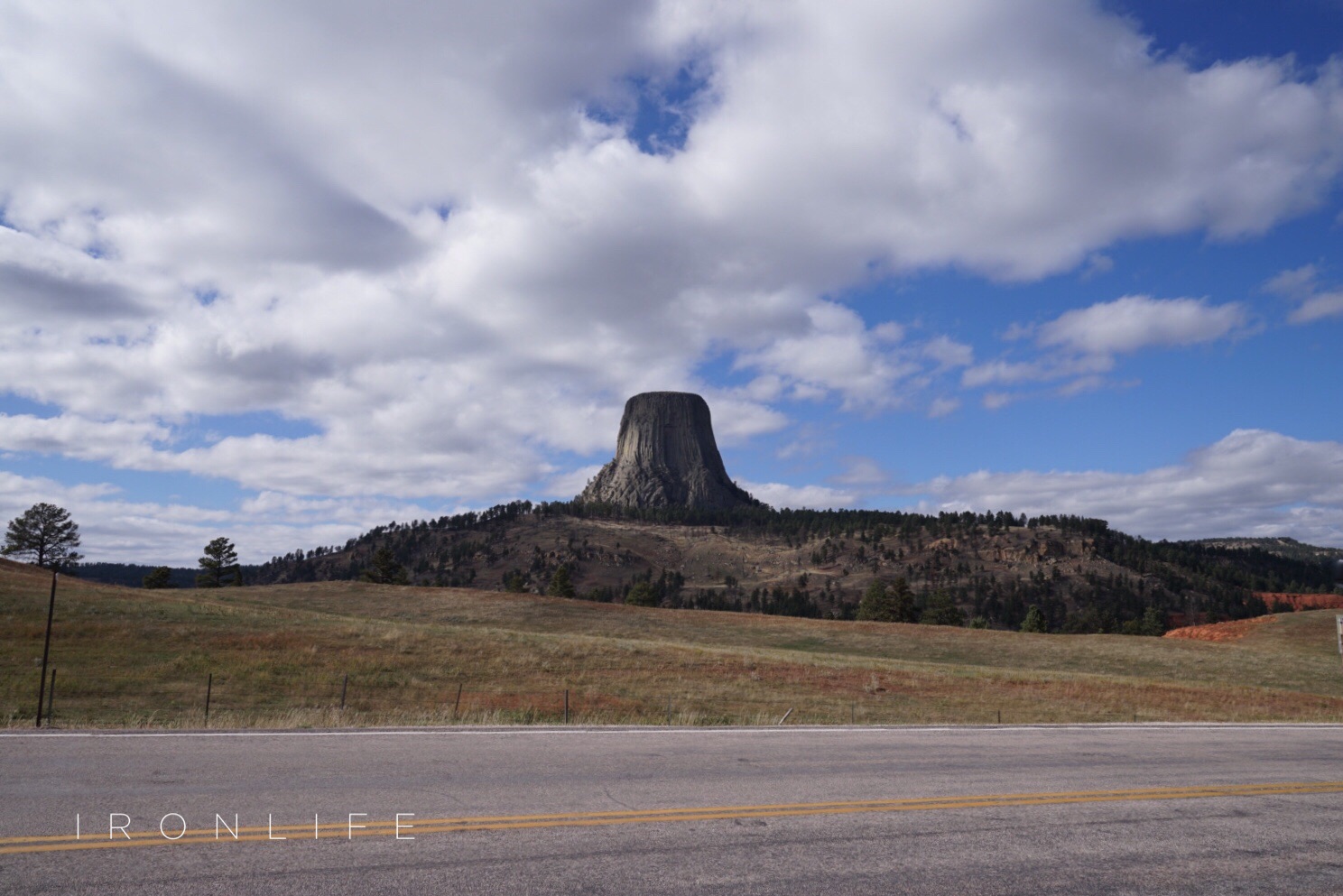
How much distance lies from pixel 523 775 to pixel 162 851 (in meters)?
4.06

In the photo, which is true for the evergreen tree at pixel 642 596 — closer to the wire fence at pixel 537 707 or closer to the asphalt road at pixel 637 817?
the wire fence at pixel 537 707

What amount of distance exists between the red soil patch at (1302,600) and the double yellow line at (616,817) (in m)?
141

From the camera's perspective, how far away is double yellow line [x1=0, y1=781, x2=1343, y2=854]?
21.7ft

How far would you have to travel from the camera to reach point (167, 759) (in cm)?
999

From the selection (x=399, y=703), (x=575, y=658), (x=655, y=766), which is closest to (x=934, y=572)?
(x=575, y=658)

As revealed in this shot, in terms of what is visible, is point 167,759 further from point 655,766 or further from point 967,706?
point 967,706

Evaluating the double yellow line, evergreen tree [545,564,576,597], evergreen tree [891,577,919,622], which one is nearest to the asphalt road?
the double yellow line

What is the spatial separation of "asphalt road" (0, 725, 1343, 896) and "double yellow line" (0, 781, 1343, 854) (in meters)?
0.04

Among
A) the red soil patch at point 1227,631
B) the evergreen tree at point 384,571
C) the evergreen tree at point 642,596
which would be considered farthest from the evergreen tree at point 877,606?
the evergreen tree at point 384,571

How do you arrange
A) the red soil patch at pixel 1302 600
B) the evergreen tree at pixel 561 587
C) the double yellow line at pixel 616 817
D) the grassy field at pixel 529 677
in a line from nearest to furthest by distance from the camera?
the double yellow line at pixel 616 817
the grassy field at pixel 529 677
the evergreen tree at pixel 561 587
the red soil patch at pixel 1302 600

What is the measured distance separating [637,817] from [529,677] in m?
22.8

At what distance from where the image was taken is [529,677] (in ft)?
96.9

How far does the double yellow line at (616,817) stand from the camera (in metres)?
6.60

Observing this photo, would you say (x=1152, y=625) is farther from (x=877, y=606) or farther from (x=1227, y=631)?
(x=877, y=606)
